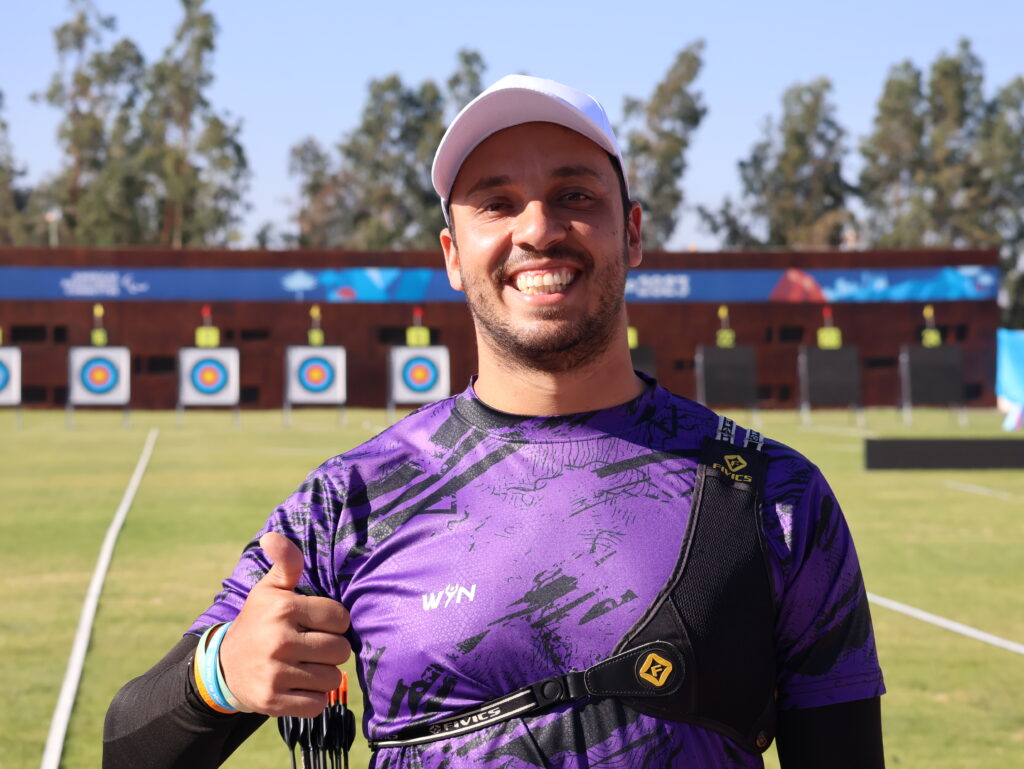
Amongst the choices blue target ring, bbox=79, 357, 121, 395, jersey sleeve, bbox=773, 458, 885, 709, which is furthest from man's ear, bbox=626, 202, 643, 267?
blue target ring, bbox=79, 357, 121, 395

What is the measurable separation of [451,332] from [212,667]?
2612 centimetres

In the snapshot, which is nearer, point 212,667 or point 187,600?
point 212,667

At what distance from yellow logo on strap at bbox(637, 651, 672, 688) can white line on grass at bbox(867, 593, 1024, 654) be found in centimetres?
451

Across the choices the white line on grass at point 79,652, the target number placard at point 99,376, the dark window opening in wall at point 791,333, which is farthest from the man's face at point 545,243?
the dark window opening in wall at point 791,333

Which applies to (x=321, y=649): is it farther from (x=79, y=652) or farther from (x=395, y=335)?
(x=395, y=335)

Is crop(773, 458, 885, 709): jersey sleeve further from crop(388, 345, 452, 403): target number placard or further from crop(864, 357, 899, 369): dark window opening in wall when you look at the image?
crop(864, 357, 899, 369): dark window opening in wall

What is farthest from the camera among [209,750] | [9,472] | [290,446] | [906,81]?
[906,81]

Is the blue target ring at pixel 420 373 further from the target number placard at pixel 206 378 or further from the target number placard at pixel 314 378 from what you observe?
the target number placard at pixel 206 378

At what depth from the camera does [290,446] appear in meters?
18.4

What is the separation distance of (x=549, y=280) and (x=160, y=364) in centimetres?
2647

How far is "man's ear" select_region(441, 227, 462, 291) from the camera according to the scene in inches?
81.5

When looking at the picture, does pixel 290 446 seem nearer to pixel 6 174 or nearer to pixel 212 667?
pixel 212 667

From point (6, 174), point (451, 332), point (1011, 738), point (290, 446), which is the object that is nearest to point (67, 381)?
point (451, 332)

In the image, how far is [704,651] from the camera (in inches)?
69.1
